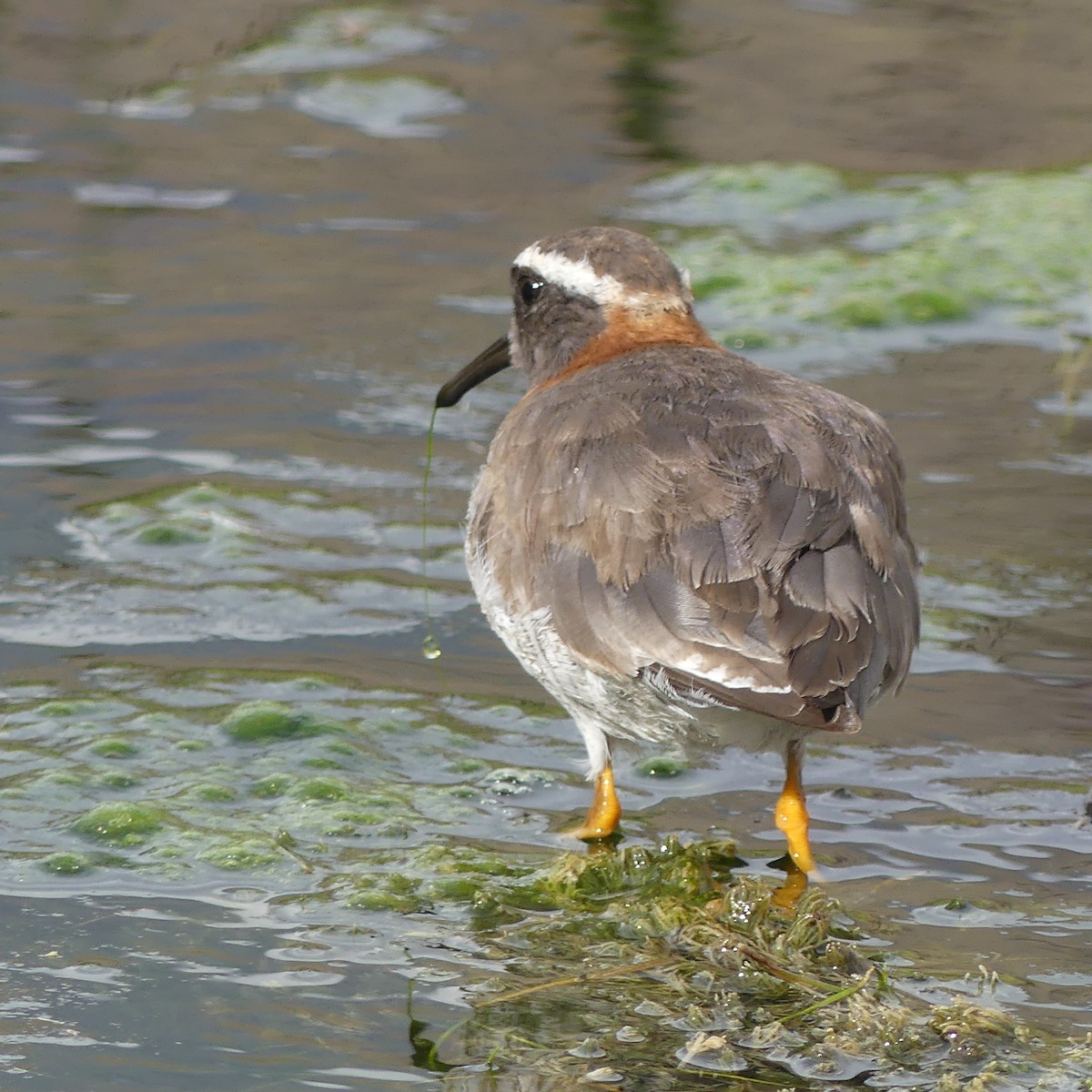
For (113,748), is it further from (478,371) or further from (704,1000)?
(704,1000)

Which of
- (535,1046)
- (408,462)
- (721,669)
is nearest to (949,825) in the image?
(721,669)

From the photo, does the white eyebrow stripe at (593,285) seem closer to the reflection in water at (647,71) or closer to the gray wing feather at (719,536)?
the gray wing feather at (719,536)

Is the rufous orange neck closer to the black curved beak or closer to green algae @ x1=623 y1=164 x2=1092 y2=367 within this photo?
the black curved beak

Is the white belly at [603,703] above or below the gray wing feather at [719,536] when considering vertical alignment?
below

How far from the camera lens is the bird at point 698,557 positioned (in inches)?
188

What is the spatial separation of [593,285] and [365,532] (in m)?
1.92

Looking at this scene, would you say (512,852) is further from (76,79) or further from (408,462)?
(76,79)

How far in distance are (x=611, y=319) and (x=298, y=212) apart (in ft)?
17.5

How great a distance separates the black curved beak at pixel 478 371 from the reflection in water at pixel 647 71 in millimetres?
5170

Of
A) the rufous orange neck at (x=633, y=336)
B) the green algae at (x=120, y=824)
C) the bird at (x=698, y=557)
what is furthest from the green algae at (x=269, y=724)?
the rufous orange neck at (x=633, y=336)

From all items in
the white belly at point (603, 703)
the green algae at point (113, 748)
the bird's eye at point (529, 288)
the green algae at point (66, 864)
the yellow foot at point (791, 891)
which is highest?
the bird's eye at point (529, 288)

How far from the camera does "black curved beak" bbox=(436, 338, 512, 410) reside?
22.7ft

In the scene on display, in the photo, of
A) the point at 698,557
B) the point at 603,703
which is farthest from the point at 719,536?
the point at 603,703

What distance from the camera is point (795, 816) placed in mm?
5512
